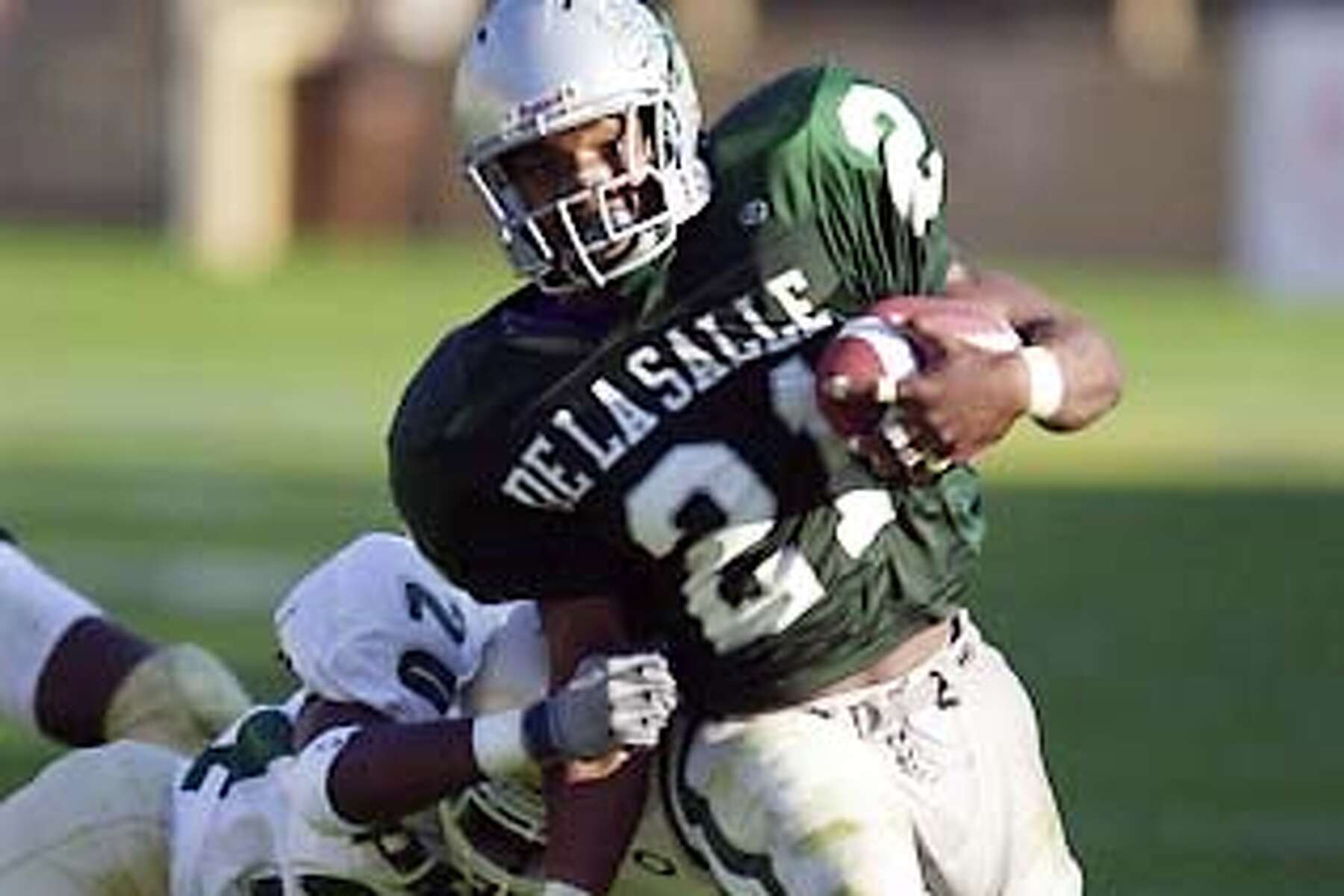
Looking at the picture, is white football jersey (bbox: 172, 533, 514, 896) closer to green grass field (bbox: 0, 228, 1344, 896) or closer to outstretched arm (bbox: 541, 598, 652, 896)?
outstretched arm (bbox: 541, 598, 652, 896)

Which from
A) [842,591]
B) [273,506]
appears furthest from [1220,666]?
[842,591]

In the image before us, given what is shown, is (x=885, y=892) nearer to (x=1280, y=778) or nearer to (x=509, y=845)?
(x=509, y=845)

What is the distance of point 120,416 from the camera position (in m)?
14.0

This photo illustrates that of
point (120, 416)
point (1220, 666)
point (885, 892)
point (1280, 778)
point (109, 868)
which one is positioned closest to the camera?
point (885, 892)

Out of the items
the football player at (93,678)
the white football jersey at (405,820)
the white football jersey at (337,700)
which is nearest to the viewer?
the white football jersey at (405,820)

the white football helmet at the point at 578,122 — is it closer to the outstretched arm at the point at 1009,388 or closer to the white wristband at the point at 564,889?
the outstretched arm at the point at 1009,388

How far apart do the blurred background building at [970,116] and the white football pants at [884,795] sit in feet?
50.2

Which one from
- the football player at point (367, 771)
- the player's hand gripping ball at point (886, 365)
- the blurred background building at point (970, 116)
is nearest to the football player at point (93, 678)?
the football player at point (367, 771)

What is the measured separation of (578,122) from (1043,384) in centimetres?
54

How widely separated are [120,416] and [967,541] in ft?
29.6

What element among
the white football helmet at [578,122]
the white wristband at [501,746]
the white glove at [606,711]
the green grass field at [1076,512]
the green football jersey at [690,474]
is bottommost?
the green grass field at [1076,512]

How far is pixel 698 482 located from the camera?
16.4 ft

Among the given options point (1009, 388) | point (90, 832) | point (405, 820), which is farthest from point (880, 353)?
point (90, 832)

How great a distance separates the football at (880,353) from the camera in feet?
15.7
